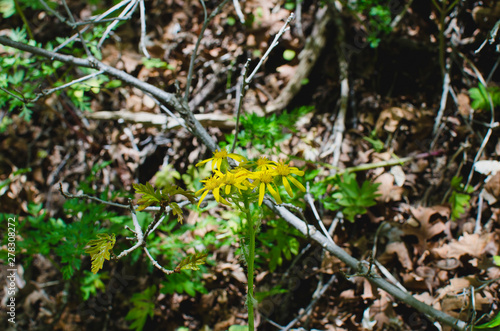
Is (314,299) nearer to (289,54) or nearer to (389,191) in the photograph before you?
(389,191)

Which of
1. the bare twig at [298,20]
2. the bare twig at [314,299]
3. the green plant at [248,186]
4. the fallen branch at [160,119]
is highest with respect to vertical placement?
the bare twig at [298,20]

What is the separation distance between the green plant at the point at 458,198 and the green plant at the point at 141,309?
2550 millimetres

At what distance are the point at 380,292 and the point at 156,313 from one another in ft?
6.36

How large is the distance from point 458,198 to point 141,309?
275 centimetres

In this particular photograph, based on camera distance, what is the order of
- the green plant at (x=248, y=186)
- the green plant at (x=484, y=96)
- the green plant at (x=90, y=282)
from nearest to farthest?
1. the green plant at (x=248, y=186)
2. the green plant at (x=484, y=96)
3. the green plant at (x=90, y=282)

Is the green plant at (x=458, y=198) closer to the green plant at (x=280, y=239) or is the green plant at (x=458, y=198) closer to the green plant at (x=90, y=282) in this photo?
the green plant at (x=280, y=239)

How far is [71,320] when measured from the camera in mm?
3076

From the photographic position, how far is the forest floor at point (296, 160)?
2.27 meters

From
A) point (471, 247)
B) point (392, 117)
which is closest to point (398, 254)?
point (471, 247)

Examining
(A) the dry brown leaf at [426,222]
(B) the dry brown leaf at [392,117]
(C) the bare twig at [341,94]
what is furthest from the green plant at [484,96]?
(C) the bare twig at [341,94]

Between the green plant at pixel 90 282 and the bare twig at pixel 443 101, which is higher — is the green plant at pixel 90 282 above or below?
below

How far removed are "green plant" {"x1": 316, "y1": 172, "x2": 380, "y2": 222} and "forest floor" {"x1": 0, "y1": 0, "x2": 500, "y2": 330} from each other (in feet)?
0.39

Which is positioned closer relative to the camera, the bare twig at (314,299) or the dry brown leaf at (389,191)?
the bare twig at (314,299)

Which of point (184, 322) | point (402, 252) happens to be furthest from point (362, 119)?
point (184, 322)
